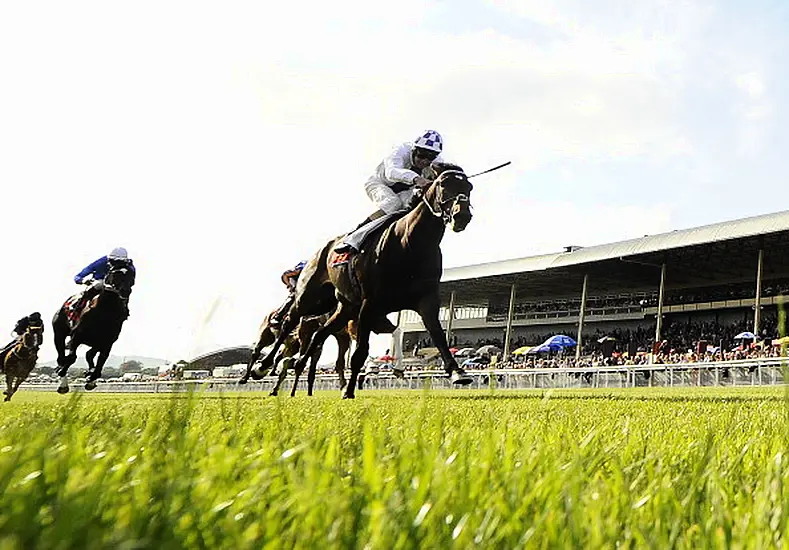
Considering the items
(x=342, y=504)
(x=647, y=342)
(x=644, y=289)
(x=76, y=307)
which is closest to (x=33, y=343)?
(x=76, y=307)

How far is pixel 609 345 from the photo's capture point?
187ft

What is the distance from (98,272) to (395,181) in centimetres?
670

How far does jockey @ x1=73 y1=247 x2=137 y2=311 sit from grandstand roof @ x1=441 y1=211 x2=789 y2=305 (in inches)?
1444

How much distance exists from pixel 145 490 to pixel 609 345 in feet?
192

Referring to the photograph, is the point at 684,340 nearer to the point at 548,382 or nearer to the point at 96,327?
the point at 548,382

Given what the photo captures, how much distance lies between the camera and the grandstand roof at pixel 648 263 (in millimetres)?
43750

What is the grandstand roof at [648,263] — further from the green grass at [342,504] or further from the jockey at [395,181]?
the green grass at [342,504]

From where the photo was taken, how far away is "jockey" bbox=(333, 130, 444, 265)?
9.21 meters

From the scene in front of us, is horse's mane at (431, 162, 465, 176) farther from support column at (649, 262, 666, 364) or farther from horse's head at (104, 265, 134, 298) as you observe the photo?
support column at (649, 262, 666, 364)

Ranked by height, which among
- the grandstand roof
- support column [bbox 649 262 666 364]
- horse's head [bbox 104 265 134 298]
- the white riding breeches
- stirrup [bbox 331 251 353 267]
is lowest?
horse's head [bbox 104 265 134 298]

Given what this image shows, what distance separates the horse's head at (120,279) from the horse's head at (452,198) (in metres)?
6.85

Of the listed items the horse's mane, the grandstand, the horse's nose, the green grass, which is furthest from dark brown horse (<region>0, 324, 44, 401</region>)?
the grandstand

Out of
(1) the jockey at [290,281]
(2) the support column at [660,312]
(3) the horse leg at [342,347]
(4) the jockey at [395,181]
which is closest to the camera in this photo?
(4) the jockey at [395,181]

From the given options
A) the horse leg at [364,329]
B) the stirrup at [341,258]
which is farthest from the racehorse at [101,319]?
the horse leg at [364,329]
